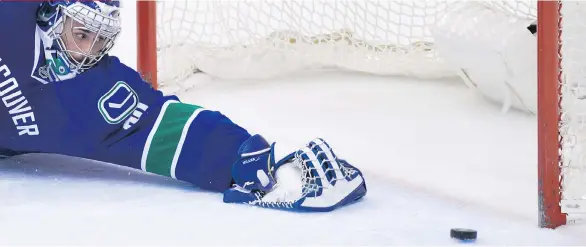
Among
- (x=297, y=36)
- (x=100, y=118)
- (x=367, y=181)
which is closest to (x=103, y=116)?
(x=100, y=118)

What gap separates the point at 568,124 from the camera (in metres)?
1.26

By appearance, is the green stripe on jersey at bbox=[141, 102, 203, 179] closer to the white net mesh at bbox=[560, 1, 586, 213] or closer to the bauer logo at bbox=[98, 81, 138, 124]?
the bauer logo at bbox=[98, 81, 138, 124]

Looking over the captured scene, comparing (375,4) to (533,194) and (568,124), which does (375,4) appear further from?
(568,124)

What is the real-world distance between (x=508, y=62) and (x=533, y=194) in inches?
30.2

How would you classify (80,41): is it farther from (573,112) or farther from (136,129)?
(573,112)

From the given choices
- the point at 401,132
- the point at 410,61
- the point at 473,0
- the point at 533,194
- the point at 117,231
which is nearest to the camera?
the point at 117,231

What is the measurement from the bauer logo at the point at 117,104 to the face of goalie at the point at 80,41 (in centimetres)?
8

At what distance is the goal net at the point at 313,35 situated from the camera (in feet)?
7.43

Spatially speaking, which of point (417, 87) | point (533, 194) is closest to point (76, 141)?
point (533, 194)

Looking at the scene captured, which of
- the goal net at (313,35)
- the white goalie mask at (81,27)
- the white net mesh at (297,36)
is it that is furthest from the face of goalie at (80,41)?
the white net mesh at (297,36)

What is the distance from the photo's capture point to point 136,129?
1.58 meters

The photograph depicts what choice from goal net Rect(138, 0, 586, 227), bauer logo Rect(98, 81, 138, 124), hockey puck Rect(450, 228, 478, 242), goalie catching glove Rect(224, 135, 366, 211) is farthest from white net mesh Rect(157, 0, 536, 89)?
hockey puck Rect(450, 228, 478, 242)

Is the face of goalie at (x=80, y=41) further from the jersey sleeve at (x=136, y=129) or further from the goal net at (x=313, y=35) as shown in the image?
the goal net at (x=313, y=35)

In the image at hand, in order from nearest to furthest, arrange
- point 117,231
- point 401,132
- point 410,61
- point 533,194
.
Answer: point 117,231 < point 533,194 < point 401,132 < point 410,61
